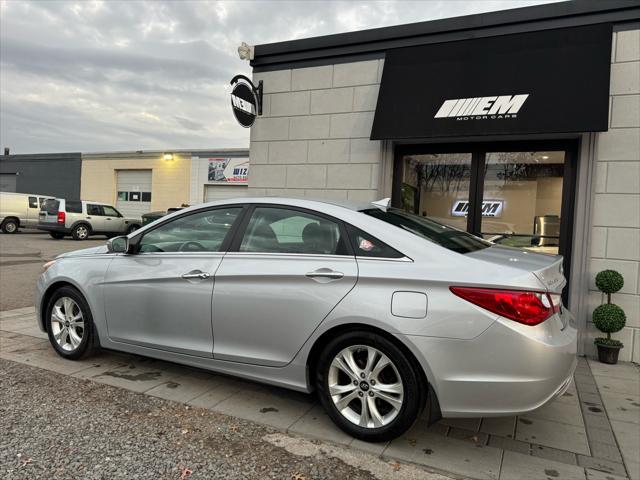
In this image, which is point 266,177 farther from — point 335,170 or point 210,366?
point 210,366

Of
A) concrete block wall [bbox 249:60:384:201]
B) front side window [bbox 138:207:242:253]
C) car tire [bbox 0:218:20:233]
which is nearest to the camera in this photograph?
front side window [bbox 138:207:242:253]

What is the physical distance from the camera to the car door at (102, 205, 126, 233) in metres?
20.5

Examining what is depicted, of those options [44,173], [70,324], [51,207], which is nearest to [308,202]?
[70,324]

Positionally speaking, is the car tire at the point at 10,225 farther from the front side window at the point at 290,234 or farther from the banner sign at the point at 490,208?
the front side window at the point at 290,234

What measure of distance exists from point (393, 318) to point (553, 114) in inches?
143

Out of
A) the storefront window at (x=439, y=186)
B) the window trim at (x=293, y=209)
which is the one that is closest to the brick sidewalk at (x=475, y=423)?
the window trim at (x=293, y=209)

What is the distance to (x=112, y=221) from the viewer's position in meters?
20.7

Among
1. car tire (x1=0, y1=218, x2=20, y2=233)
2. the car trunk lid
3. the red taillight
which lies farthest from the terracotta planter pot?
car tire (x1=0, y1=218, x2=20, y2=233)

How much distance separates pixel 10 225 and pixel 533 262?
2356 cm

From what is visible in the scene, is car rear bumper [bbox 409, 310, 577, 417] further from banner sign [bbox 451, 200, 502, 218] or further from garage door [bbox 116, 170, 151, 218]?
garage door [bbox 116, 170, 151, 218]

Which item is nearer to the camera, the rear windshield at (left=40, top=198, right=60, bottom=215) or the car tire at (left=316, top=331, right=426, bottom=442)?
the car tire at (left=316, top=331, right=426, bottom=442)

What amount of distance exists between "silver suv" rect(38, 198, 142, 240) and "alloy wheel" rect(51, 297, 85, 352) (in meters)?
16.5

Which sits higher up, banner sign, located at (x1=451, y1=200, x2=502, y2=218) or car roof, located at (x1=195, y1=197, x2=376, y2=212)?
banner sign, located at (x1=451, y1=200, x2=502, y2=218)

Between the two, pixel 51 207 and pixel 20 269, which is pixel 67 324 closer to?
pixel 20 269
